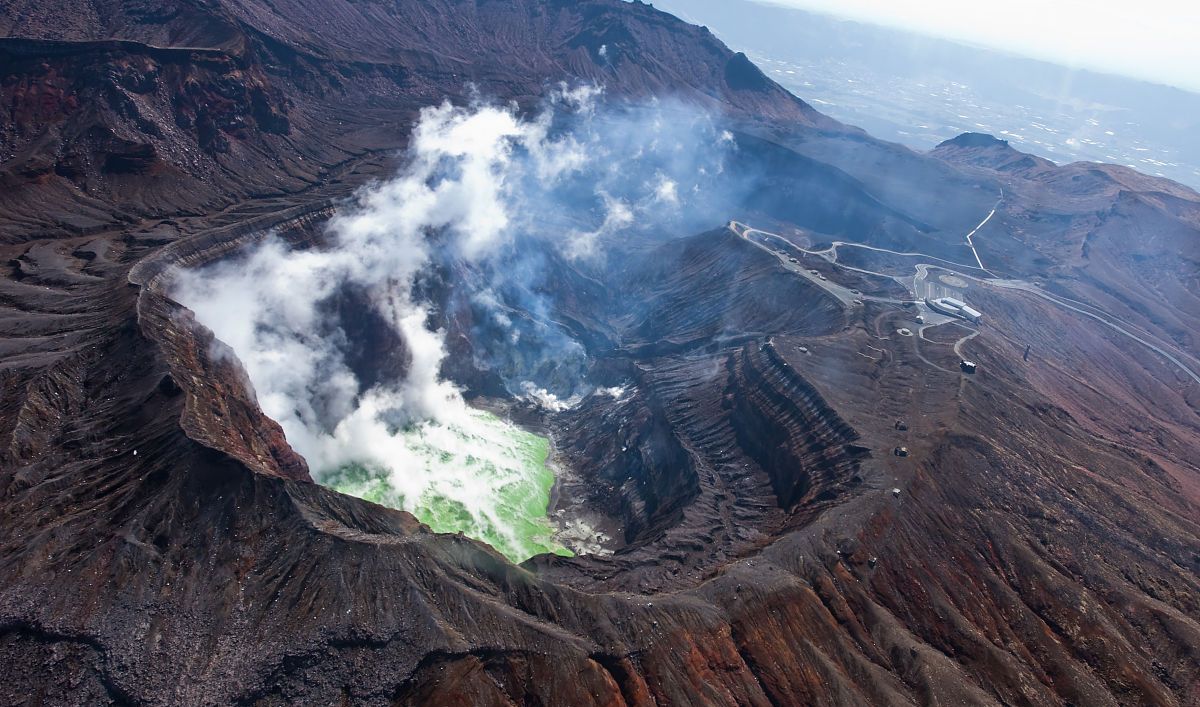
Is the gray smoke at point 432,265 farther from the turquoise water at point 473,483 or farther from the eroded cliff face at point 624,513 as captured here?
the eroded cliff face at point 624,513

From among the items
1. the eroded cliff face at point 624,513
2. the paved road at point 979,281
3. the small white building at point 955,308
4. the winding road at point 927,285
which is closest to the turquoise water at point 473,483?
the eroded cliff face at point 624,513

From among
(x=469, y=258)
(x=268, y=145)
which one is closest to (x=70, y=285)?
(x=469, y=258)

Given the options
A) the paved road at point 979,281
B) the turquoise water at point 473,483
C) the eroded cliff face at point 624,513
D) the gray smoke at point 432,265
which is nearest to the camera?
the eroded cliff face at point 624,513

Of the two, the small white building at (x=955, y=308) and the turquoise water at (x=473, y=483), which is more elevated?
the small white building at (x=955, y=308)

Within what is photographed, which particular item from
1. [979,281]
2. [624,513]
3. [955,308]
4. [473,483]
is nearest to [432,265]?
[473,483]

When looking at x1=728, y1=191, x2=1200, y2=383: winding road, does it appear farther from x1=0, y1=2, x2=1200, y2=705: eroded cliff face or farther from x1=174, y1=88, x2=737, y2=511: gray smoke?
x1=174, y1=88, x2=737, y2=511: gray smoke

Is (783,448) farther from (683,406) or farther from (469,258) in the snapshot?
(469,258)

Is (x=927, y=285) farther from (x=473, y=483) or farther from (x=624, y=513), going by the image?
(x=473, y=483)

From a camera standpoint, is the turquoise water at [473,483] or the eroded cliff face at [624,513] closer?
the eroded cliff face at [624,513]
